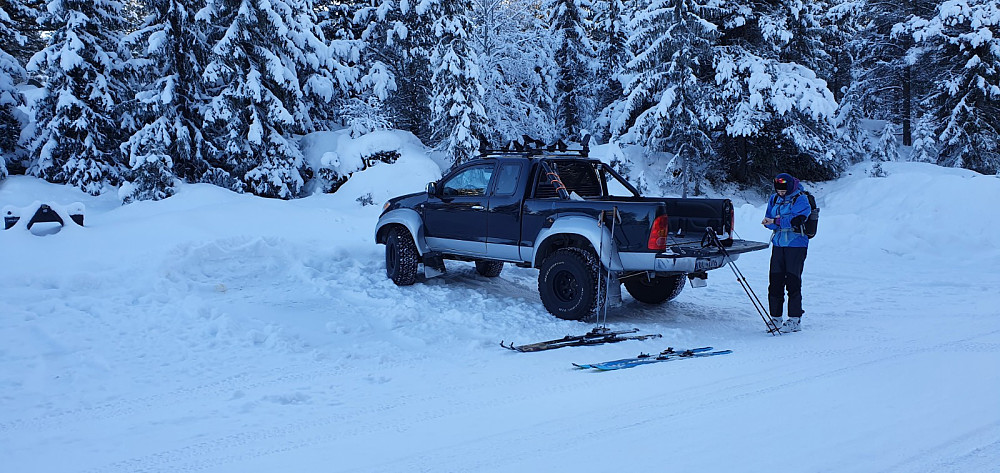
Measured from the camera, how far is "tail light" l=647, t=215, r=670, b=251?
702cm

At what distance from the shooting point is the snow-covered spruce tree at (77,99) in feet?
57.3

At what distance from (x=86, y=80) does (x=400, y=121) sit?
9.33 m

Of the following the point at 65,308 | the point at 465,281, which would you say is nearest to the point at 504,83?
the point at 465,281

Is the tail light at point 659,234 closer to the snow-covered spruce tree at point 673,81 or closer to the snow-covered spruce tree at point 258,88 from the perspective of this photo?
the snow-covered spruce tree at point 673,81

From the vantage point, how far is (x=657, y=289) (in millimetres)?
8820

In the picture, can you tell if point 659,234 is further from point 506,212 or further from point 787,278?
point 506,212

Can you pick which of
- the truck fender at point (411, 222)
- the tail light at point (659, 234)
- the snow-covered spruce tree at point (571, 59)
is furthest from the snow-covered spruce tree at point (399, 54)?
the tail light at point (659, 234)

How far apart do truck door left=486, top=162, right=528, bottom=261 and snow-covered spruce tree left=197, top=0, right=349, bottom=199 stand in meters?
10.7

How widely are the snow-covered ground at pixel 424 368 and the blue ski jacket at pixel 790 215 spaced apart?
100 centimetres

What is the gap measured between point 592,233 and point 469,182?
7.43 ft

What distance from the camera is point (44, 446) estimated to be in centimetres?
422

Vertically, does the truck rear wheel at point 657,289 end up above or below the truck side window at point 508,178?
below

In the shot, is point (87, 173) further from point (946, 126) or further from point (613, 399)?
point (946, 126)

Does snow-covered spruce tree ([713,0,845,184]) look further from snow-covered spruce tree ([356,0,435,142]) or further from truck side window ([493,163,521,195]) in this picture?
truck side window ([493,163,521,195])
